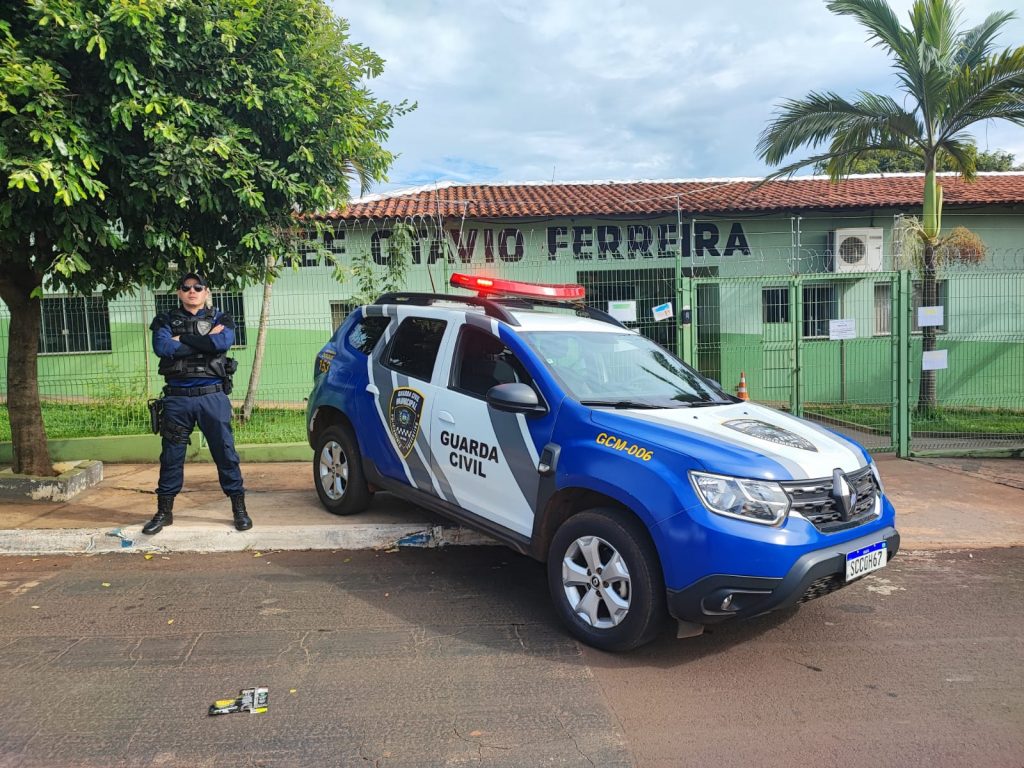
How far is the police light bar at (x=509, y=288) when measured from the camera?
17.2 ft

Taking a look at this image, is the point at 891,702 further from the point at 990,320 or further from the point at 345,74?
the point at 990,320

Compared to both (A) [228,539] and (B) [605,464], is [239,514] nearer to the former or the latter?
(A) [228,539]

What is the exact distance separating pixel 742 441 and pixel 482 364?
1735 mm

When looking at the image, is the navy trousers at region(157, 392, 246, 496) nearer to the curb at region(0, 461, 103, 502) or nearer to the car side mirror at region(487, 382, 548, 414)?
the curb at region(0, 461, 103, 502)

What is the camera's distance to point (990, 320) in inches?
428

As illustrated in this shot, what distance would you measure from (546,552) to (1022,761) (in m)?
2.25

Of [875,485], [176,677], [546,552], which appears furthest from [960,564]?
[176,677]

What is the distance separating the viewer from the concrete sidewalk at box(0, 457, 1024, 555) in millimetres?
5520

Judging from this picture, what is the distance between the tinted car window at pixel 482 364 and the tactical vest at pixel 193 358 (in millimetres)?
1924

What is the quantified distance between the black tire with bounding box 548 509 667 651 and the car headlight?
0.39 meters

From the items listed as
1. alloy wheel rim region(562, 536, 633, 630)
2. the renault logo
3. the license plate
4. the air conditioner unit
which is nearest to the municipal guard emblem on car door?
alloy wheel rim region(562, 536, 633, 630)

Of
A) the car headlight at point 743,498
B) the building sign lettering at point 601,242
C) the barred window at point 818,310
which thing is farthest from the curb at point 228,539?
the building sign lettering at point 601,242

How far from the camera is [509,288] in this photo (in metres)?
5.30

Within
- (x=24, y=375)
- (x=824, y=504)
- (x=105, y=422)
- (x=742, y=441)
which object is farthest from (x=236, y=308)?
(x=824, y=504)
